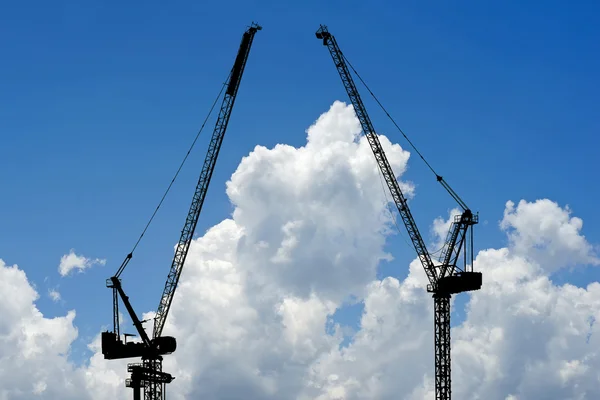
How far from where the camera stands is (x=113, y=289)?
651 feet

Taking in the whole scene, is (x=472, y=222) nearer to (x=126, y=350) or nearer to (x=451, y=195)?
(x=451, y=195)

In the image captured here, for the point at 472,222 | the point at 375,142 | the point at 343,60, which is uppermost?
the point at 343,60

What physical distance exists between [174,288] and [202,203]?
16663mm

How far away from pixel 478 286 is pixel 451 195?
1841 cm

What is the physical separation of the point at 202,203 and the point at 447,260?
46281 millimetres

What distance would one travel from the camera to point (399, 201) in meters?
200

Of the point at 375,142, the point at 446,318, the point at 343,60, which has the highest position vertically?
→ the point at 343,60

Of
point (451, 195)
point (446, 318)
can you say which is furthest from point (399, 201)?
point (446, 318)

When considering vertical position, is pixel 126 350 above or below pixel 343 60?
below

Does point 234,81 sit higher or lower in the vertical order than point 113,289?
higher

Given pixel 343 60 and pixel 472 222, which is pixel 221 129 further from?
pixel 472 222

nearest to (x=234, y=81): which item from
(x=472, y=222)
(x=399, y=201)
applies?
(x=399, y=201)

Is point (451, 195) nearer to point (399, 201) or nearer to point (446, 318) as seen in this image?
point (399, 201)

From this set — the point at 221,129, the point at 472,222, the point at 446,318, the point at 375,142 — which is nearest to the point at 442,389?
the point at 446,318
